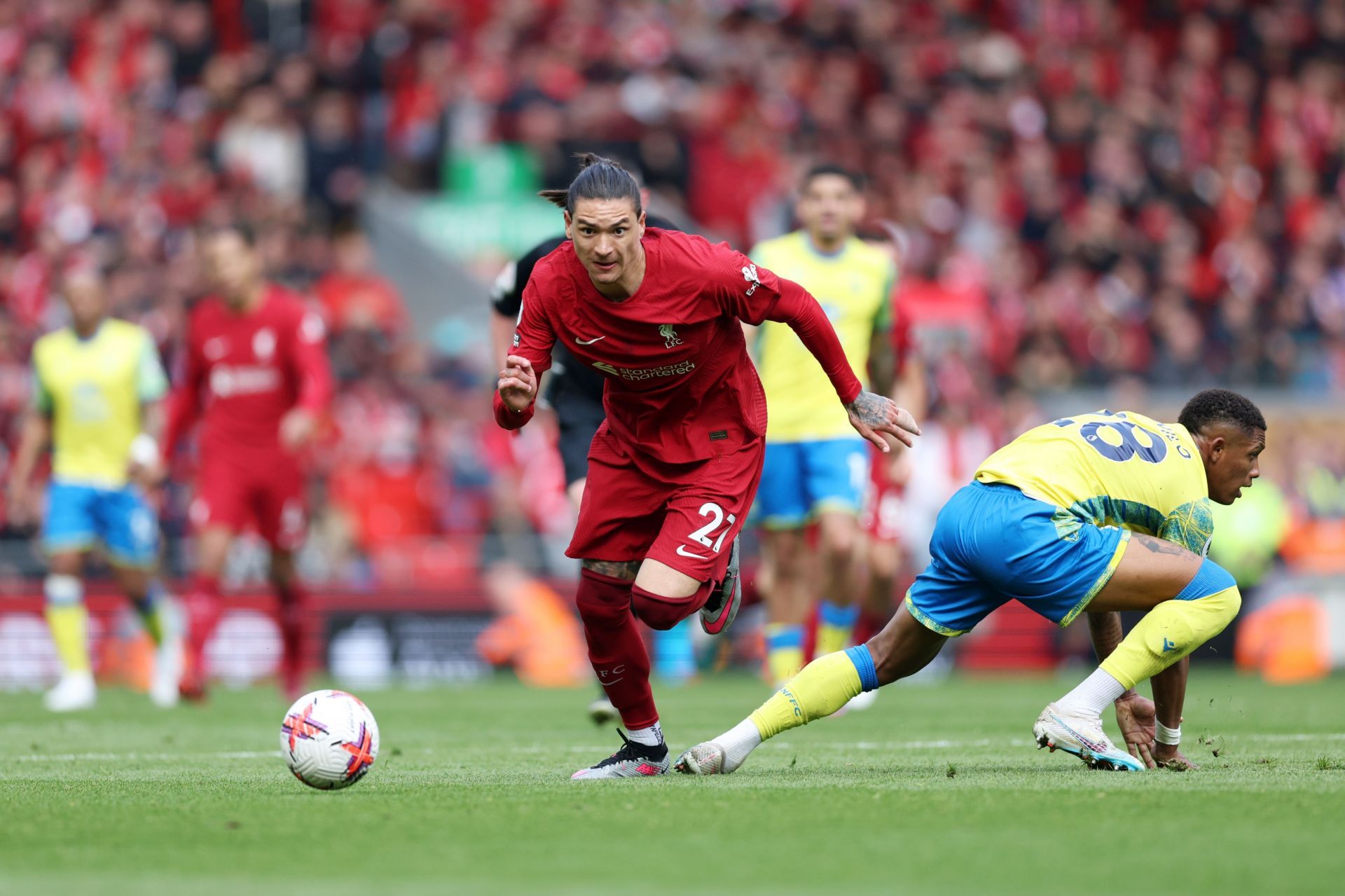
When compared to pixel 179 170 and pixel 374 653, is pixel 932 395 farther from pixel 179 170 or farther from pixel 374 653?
pixel 179 170

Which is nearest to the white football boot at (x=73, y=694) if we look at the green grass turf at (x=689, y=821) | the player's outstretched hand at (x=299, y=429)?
the player's outstretched hand at (x=299, y=429)

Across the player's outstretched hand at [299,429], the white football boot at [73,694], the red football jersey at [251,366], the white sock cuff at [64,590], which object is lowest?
the white football boot at [73,694]

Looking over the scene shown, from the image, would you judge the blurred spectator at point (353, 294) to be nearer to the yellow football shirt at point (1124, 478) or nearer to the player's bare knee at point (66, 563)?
the player's bare knee at point (66, 563)

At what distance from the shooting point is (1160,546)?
6371mm

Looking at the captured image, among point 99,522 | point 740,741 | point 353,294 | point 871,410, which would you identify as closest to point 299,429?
point 99,522

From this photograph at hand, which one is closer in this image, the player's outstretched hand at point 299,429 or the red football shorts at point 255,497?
Answer: the player's outstretched hand at point 299,429

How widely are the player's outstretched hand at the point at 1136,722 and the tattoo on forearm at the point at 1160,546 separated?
637 millimetres

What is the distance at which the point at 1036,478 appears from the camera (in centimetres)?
645

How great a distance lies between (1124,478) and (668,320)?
1.65 metres

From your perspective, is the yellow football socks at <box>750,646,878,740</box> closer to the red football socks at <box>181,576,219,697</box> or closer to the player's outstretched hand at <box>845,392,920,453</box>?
the player's outstretched hand at <box>845,392,920,453</box>

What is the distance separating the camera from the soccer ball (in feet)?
19.9

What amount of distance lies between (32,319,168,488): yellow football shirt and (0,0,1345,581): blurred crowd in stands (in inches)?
130

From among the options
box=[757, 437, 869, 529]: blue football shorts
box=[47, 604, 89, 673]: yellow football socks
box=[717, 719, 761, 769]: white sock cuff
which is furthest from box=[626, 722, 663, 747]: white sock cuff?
box=[47, 604, 89, 673]: yellow football socks

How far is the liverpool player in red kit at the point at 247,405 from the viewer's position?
39.3 feet
